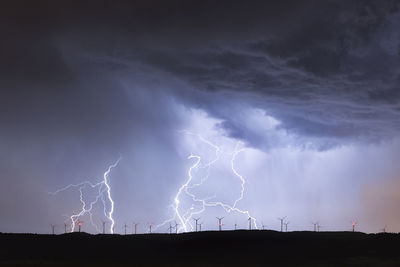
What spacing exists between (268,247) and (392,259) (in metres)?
35.8

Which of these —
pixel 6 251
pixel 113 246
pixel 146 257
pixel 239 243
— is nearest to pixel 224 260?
pixel 146 257

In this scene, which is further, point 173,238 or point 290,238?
point 173,238

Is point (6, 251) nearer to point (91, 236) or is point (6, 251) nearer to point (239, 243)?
point (91, 236)

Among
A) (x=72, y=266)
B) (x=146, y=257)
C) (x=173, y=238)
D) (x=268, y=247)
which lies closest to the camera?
(x=72, y=266)

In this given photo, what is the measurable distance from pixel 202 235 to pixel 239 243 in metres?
18.9

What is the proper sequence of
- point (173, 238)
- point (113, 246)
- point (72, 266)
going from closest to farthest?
point (72, 266) < point (113, 246) < point (173, 238)

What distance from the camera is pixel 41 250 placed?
416 ft

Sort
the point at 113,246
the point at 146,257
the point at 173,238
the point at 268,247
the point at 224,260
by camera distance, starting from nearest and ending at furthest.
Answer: the point at 224,260, the point at 146,257, the point at 268,247, the point at 113,246, the point at 173,238

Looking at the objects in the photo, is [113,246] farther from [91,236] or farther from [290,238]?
[290,238]

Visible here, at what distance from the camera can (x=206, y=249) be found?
127 meters

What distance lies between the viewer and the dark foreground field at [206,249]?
322 feet

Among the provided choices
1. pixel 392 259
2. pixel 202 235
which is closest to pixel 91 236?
pixel 202 235

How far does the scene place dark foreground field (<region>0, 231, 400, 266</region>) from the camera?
98.2 meters

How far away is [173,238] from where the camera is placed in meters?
147
